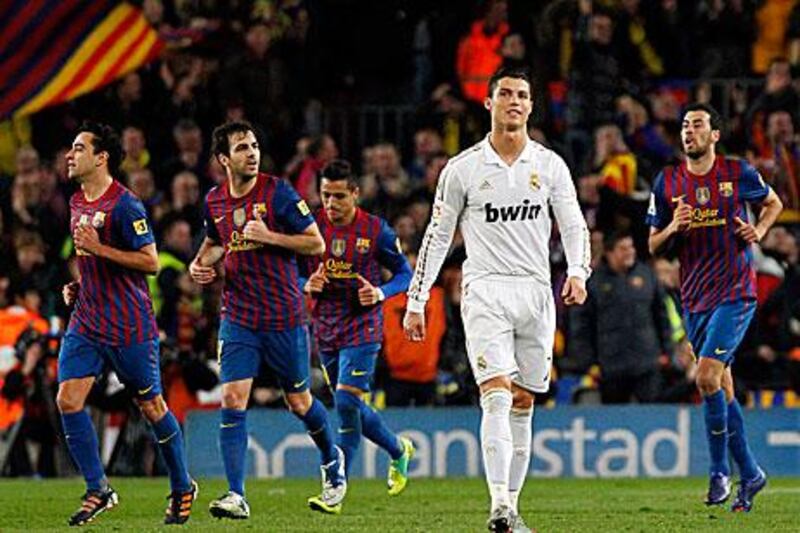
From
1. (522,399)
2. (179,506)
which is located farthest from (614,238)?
(522,399)

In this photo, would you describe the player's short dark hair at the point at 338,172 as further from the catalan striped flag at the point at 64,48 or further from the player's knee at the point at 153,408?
the catalan striped flag at the point at 64,48

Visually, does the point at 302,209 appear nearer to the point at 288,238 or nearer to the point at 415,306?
the point at 288,238

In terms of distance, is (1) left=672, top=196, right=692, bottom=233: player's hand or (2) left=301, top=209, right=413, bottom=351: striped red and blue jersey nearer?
(1) left=672, top=196, right=692, bottom=233: player's hand

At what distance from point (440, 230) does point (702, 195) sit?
3.45 metres

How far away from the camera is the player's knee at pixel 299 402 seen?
1459 centimetres

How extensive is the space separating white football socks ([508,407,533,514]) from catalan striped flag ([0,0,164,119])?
12.0m

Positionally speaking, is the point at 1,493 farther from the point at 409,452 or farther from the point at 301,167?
the point at 301,167

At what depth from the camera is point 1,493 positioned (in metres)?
17.9

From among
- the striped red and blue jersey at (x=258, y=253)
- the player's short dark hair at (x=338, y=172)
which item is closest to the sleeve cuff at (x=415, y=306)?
the striped red and blue jersey at (x=258, y=253)

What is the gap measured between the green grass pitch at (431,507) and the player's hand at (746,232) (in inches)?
71.4

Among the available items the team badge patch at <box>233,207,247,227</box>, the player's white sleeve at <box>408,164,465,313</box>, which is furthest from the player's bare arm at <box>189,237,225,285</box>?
the player's white sleeve at <box>408,164,465,313</box>

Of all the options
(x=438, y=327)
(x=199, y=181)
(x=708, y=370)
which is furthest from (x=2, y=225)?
(x=708, y=370)

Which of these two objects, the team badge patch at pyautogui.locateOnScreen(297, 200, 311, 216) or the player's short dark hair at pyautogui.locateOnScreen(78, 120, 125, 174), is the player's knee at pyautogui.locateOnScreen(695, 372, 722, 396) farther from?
the player's short dark hair at pyautogui.locateOnScreen(78, 120, 125, 174)

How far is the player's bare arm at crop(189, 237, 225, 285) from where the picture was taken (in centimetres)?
1424
